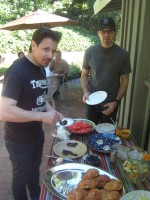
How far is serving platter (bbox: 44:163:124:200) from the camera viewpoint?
1600 mm

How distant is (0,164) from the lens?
3.71 m

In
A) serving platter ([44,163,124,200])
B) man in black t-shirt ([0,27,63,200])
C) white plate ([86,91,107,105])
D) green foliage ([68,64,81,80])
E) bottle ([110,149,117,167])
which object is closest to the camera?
serving platter ([44,163,124,200])

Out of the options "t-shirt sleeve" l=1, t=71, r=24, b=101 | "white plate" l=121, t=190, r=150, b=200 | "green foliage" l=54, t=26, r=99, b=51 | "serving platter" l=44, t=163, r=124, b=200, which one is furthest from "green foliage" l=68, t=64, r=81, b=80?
"white plate" l=121, t=190, r=150, b=200

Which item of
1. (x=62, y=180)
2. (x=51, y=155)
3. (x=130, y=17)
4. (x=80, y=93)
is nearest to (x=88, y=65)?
(x=130, y=17)

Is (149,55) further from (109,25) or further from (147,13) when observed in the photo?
(109,25)

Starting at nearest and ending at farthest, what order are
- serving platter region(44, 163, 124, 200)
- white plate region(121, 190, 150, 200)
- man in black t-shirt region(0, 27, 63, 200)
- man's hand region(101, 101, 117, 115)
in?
white plate region(121, 190, 150, 200) < serving platter region(44, 163, 124, 200) < man in black t-shirt region(0, 27, 63, 200) < man's hand region(101, 101, 117, 115)

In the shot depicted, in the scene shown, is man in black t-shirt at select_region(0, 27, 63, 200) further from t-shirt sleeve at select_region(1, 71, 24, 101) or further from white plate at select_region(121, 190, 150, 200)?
white plate at select_region(121, 190, 150, 200)

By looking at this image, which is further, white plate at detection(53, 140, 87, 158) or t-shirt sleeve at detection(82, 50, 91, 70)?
t-shirt sleeve at detection(82, 50, 91, 70)

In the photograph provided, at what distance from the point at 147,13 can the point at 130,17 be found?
89 cm

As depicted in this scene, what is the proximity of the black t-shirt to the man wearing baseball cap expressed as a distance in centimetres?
94

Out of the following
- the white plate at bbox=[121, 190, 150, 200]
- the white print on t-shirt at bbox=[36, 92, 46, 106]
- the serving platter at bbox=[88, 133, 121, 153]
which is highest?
the white print on t-shirt at bbox=[36, 92, 46, 106]

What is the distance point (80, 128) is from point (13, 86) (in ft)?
3.12

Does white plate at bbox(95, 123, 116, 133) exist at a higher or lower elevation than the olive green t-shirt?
lower

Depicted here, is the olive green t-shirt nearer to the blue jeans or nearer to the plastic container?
the blue jeans
